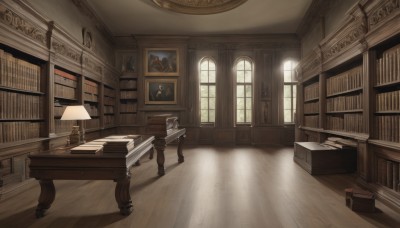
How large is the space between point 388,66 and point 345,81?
141 centimetres

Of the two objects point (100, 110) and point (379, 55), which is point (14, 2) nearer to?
point (100, 110)

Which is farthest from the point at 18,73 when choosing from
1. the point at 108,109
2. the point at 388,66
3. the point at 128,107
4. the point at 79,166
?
the point at 388,66

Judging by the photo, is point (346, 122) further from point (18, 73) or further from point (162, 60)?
point (162, 60)

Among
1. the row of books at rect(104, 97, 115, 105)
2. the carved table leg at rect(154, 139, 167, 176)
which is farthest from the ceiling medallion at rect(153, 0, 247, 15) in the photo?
the carved table leg at rect(154, 139, 167, 176)

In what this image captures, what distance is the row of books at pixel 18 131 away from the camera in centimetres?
328

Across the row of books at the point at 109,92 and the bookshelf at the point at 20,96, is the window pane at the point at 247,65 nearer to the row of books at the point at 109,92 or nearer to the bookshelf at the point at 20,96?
the row of books at the point at 109,92

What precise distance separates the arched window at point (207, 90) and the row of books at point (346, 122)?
4.44m

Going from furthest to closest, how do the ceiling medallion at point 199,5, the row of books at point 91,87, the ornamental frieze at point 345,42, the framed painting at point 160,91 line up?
the framed painting at point 160,91, the ceiling medallion at point 199,5, the row of books at point 91,87, the ornamental frieze at point 345,42

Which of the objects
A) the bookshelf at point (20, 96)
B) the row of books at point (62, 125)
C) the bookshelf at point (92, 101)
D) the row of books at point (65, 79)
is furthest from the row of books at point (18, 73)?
the bookshelf at point (92, 101)

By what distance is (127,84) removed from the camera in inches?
343

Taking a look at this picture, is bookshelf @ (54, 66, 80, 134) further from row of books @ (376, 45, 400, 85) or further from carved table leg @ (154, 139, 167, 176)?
row of books @ (376, 45, 400, 85)

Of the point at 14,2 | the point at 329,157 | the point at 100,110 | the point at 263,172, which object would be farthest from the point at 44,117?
the point at 329,157

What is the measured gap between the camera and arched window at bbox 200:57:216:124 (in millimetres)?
8898

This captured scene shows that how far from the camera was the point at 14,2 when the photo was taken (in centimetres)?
330
